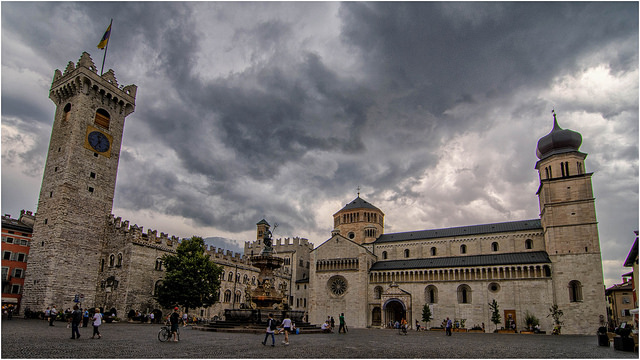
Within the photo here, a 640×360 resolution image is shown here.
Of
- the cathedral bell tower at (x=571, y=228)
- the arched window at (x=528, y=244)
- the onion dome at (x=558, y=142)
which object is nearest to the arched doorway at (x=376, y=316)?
the arched window at (x=528, y=244)

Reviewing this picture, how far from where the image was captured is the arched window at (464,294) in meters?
52.1

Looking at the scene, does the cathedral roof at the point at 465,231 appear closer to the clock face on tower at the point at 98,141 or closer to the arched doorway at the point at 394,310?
the arched doorway at the point at 394,310

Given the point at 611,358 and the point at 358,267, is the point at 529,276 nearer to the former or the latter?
the point at 358,267

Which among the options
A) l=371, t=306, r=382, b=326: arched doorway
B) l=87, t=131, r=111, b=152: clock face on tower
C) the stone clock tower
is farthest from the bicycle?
l=371, t=306, r=382, b=326: arched doorway

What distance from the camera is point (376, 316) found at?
57062 mm

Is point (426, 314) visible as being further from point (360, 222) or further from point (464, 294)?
point (360, 222)

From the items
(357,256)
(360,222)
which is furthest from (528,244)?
(360,222)

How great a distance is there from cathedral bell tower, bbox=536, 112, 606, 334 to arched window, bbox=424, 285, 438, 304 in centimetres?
1403

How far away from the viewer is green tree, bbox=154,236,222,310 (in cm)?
4303

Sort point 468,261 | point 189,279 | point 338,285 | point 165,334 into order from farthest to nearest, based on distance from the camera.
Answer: point 338,285 < point 468,261 < point 189,279 < point 165,334

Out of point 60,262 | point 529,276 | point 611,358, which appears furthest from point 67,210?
point 529,276

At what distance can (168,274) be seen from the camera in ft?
143

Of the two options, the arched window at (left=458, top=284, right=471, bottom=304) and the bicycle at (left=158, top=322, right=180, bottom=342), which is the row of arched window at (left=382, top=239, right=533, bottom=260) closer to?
the arched window at (left=458, top=284, right=471, bottom=304)

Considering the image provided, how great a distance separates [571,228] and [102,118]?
2319 inches
